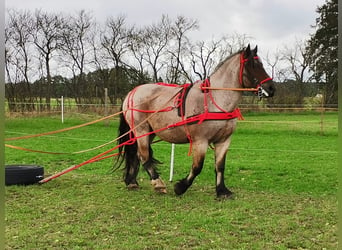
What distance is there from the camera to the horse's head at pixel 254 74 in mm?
4473

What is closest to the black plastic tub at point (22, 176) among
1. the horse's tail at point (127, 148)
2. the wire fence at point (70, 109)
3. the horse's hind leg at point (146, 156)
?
the horse's tail at point (127, 148)

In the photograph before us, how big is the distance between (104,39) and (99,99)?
4.88 metres

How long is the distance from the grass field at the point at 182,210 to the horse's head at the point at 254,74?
4.64ft

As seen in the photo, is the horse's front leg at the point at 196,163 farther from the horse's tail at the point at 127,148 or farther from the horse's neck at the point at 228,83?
the horse's tail at the point at 127,148

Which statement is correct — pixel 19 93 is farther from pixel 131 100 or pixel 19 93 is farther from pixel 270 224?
pixel 270 224

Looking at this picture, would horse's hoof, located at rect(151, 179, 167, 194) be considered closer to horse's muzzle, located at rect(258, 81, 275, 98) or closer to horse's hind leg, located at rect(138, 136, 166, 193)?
horse's hind leg, located at rect(138, 136, 166, 193)

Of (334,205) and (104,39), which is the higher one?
(104,39)

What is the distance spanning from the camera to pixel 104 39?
85.5 feet

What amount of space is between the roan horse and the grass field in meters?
0.52

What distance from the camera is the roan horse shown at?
4742 mm

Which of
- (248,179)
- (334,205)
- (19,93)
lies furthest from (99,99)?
(334,205)

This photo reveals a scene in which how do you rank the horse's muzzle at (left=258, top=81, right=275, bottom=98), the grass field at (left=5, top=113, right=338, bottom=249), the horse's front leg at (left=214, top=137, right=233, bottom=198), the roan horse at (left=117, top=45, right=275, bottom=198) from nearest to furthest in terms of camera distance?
1. the grass field at (left=5, top=113, right=338, bottom=249)
2. the horse's muzzle at (left=258, top=81, right=275, bottom=98)
3. the roan horse at (left=117, top=45, right=275, bottom=198)
4. the horse's front leg at (left=214, top=137, right=233, bottom=198)

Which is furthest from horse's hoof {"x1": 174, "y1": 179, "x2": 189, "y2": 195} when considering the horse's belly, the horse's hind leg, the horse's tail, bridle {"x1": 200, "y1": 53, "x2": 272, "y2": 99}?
bridle {"x1": 200, "y1": 53, "x2": 272, "y2": 99}

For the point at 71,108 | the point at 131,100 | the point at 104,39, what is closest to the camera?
the point at 131,100
